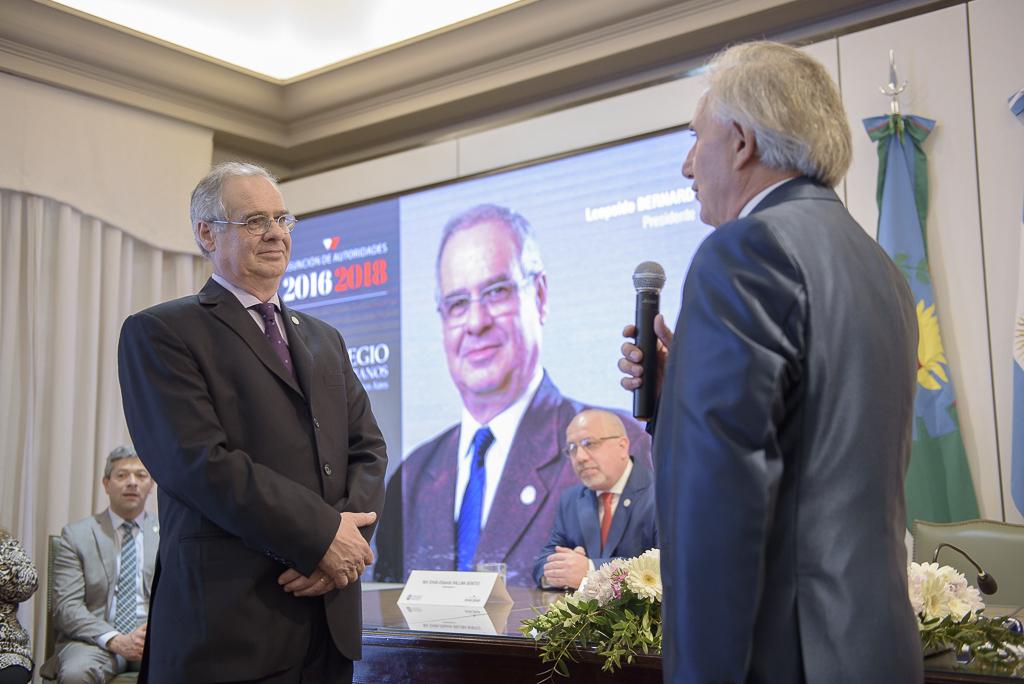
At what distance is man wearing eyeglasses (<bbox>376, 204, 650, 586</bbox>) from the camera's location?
4691 millimetres

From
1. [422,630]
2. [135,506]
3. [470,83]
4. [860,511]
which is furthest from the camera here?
[470,83]

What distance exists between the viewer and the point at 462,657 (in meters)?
1.87

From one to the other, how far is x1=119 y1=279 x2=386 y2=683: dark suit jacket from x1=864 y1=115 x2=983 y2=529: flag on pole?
2.65 metres

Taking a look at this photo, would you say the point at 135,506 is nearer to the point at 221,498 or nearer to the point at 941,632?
the point at 221,498

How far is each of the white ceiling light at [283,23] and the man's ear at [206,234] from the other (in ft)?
11.3

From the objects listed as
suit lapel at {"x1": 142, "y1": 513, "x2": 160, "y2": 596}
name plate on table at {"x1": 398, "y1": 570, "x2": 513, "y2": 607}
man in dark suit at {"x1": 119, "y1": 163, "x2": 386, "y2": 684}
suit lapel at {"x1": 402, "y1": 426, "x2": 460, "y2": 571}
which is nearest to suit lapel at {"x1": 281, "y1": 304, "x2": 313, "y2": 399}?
man in dark suit at {"x1": 119, "y1": 163, "x2": 386, "y2": 684}

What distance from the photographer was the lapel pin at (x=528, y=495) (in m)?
4.68

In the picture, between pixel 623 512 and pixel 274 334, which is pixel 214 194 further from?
pixel 623 512

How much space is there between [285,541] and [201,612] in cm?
21

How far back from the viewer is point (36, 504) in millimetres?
5004

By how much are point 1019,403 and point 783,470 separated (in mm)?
2938

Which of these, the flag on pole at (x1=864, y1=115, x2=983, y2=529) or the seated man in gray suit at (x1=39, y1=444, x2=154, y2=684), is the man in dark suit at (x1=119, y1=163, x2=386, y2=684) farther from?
the flag on pole at (x1=864, y1=115, x2=983, y2=529)

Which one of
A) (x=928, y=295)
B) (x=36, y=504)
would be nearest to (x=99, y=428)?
(x=36, y=504)

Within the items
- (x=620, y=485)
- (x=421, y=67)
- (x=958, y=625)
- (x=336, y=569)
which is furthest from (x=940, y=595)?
(x=421, y=67)
